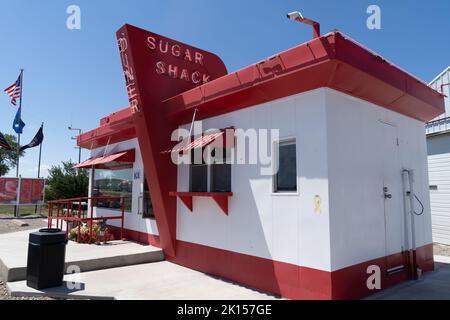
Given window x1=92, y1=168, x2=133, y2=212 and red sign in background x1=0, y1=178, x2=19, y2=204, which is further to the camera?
red sign in background x1=0, y1=178, x2=19, y2=204

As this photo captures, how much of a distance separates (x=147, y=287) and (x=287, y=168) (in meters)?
3.14

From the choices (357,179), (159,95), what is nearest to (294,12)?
(357,179)

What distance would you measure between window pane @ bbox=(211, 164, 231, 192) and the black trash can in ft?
9.64

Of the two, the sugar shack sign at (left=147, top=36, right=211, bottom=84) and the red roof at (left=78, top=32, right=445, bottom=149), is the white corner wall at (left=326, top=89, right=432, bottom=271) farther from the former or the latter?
the sugar shack sign at (left=147, top=36, right=211, bottom=84)

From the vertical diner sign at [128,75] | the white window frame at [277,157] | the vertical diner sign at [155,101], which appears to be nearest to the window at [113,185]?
the vertical diner sign at [155,101]

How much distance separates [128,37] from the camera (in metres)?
6.79

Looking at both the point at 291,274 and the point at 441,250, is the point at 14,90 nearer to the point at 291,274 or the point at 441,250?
the point at 291,274

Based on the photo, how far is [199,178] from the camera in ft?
23.1

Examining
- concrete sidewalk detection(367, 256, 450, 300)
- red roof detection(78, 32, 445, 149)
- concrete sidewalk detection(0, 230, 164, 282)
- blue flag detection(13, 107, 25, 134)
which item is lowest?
concrete sidewalk detection(367, 256, 450, 300)

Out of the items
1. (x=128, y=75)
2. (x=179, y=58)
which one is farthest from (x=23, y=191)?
(x=179, y=58)

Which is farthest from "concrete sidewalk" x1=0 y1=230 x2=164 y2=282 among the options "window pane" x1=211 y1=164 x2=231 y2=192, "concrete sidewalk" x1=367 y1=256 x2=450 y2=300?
"concrete sidewalk" x1=367 y1=256 x2=450 y2=300

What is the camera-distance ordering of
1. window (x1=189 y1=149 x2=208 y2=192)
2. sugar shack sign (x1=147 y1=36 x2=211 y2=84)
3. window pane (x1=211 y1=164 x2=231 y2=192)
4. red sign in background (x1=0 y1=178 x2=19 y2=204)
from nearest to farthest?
window pane (x1=211 y1=164 x2=231 y2=192)
window (x1=189 y1=149 x2=208 y2=192)
sugar shack sign (x1=147 y1=36 x2=211 y2=84)
red sign in background (x1=0 y1=178 x2=19 y2=204)

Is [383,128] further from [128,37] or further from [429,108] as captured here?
[128,37]

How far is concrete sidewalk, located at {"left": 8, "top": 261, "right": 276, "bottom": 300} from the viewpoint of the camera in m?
4.98
